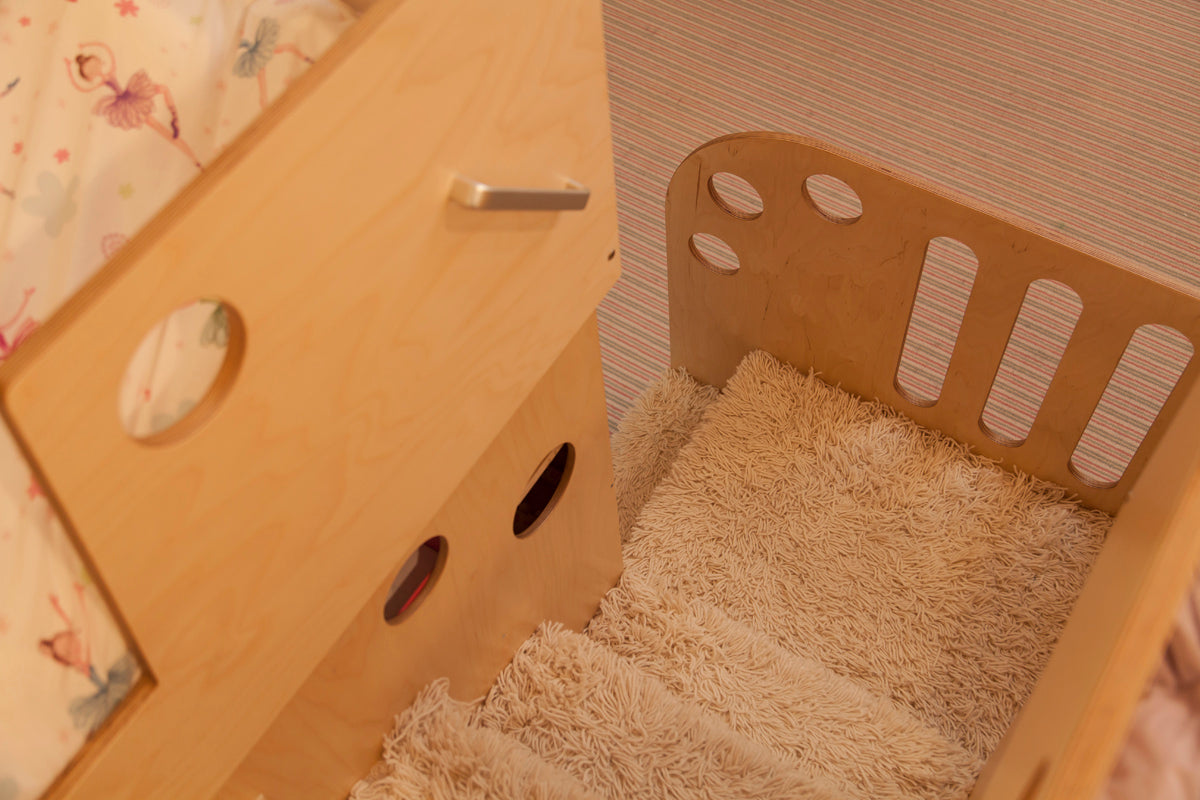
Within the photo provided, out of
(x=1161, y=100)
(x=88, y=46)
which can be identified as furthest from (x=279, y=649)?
(x=1161, y=100)

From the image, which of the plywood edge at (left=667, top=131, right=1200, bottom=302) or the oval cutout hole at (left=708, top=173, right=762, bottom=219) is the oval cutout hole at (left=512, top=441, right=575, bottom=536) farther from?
the oval cutout hole at (left=708, top=173, right=762, bottom=219)

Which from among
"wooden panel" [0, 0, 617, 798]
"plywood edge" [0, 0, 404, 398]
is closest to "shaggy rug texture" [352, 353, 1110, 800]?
"wooden panel" [0, 0, 617, 798]

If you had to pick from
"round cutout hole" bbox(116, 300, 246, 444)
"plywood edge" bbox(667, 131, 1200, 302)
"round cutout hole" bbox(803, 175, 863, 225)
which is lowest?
"round cutout hole" bbox(116, 300, 246, 444)

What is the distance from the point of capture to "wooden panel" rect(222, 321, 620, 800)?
0.95 m

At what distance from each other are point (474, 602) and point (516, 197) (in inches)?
22.6

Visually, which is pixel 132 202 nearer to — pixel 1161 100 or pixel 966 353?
pixel 966 353

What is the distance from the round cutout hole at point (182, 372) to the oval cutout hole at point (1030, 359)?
4.54 ft

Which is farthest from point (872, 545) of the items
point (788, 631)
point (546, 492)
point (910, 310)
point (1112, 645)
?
point (1112, 645)

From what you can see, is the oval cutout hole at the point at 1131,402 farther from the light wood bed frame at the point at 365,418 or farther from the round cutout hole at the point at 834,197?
the round cutout hole at the point at 834,197

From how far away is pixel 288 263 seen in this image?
57 centimetres

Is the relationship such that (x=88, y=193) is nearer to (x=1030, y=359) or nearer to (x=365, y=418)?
(x=365, y=418)

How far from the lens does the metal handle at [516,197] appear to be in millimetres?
672

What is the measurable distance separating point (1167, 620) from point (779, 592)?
77 cm

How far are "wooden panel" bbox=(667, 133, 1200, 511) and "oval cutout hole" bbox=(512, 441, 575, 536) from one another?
423 millimetres
